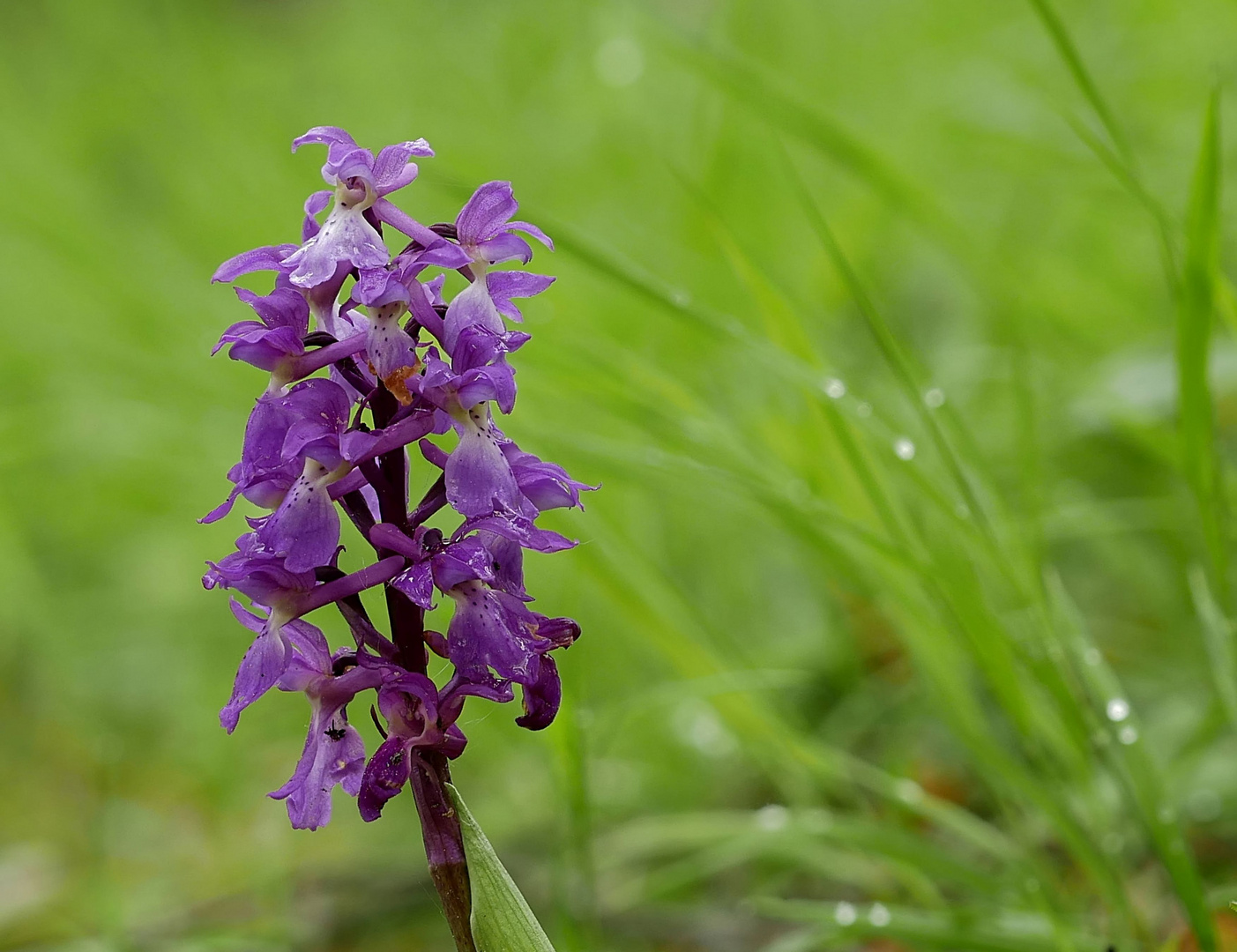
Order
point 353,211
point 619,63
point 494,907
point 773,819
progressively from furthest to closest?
point 619,63, point 773,819, point 353,211, point 494,907

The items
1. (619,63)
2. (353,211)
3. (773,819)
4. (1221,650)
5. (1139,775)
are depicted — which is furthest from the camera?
(619,63)

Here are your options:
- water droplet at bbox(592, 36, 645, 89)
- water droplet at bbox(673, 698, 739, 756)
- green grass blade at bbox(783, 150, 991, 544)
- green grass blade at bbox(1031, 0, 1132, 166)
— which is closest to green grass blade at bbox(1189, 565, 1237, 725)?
green grass blade at bbox(783, 150, 991, 544)

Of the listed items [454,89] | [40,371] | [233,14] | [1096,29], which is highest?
[233,14]

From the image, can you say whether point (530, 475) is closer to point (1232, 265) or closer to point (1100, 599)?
point (1100, 599)

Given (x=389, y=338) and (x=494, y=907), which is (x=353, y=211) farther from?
(x=494, y=907)

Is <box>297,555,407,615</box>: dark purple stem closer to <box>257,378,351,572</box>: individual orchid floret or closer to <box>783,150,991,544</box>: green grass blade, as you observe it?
<box>257,378,351,572</box>: individual orchid floret

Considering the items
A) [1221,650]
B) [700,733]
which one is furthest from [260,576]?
[700,733]

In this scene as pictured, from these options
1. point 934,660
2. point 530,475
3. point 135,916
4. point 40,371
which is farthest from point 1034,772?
point 40,371
